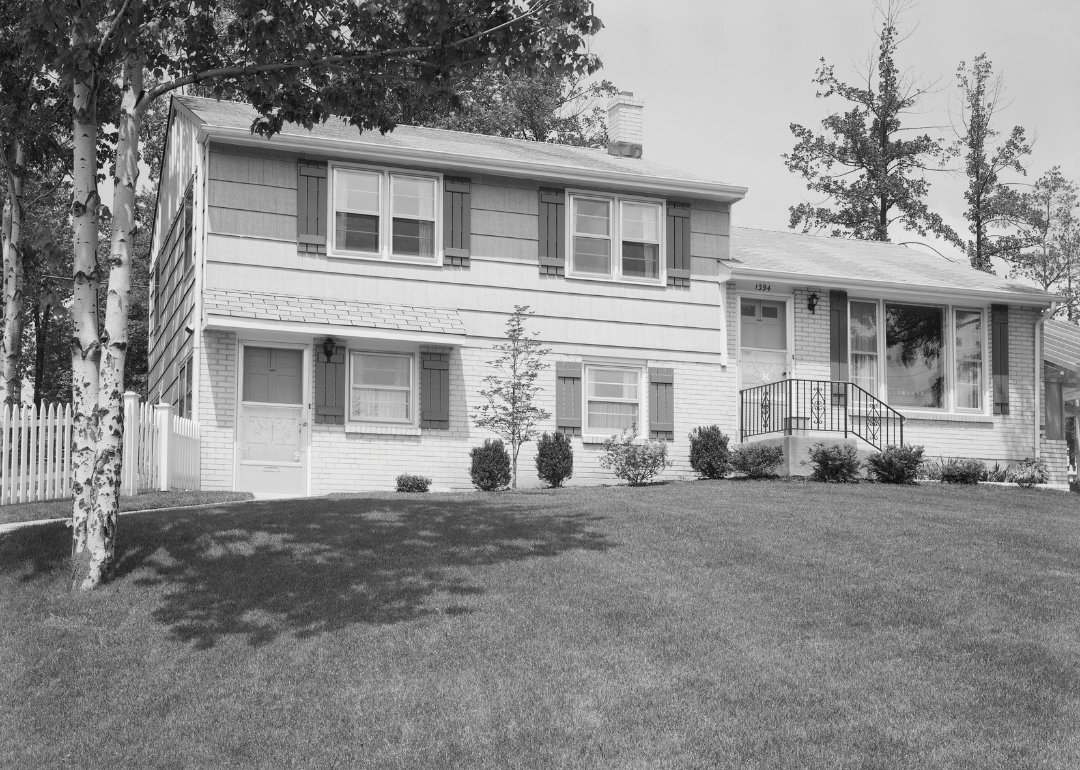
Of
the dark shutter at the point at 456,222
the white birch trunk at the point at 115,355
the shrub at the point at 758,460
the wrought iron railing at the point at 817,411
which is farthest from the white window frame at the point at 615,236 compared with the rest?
the white birch trunk at the point at 115,355

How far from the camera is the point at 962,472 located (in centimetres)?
1830

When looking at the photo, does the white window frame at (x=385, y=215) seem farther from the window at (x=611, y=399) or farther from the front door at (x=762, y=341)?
the front door at (x=762, y=341)

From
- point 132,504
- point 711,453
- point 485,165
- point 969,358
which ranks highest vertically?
point 485,165

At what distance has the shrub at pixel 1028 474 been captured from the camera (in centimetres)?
1884

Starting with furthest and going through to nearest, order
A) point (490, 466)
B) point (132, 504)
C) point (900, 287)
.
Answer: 1. point (900, 287)
2. point (490, 466)
3. point (132, 504)

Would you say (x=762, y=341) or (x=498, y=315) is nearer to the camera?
(x=498, y=315)

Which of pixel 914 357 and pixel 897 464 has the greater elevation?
pixel 914 357

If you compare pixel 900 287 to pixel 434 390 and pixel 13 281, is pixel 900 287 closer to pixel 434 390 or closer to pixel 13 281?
pixel 434 390

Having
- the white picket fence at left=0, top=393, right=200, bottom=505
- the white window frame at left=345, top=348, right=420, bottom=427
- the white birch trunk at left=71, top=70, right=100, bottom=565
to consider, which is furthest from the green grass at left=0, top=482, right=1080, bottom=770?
the white window frame at left=345, top=348, right=420, bottom=427

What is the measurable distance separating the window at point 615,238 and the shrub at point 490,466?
3428 mm

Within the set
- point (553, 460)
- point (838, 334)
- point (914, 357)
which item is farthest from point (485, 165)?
point (914, 357)

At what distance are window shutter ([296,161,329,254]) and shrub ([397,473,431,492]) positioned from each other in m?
3.57

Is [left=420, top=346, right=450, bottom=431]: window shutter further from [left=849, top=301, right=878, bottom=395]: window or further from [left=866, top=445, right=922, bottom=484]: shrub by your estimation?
[left=849, top=301, right=878, bottom=395]: window

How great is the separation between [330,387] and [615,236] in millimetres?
5312
